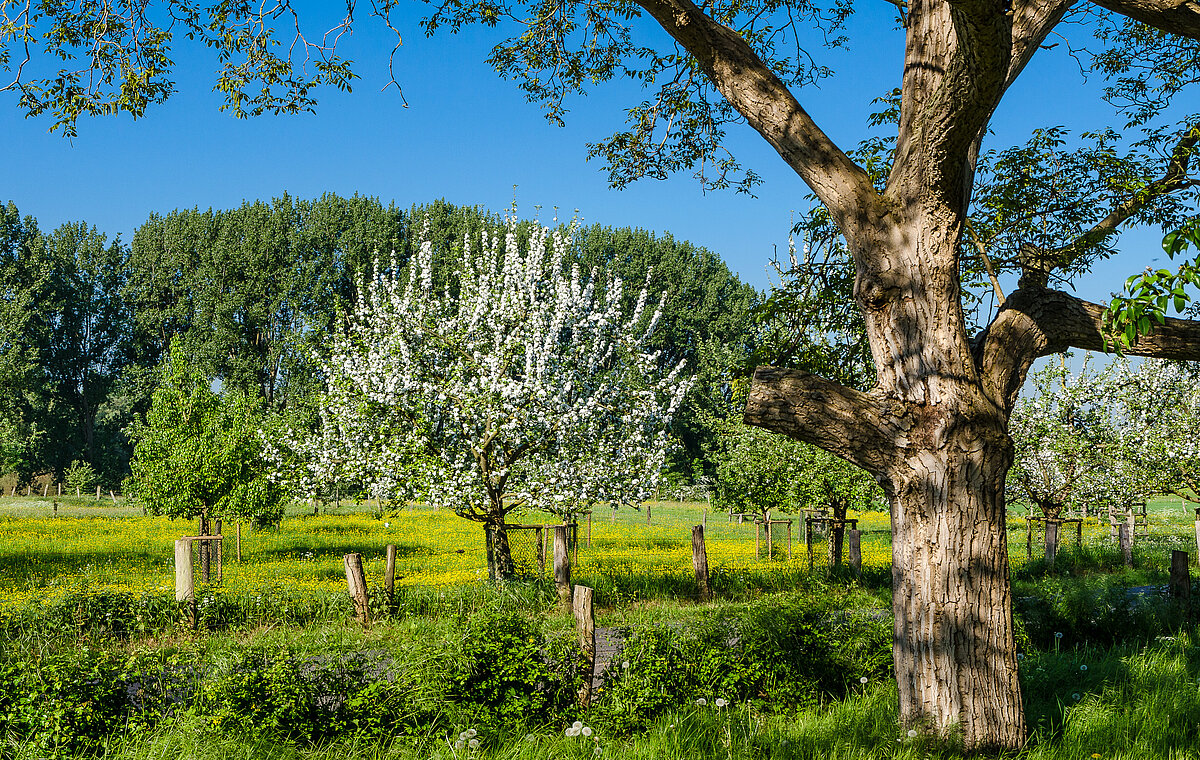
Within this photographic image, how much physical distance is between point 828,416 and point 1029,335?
5.37 feet

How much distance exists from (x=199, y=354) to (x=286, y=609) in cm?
3804

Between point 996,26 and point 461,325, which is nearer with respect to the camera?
point 996,26

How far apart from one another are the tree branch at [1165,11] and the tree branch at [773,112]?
1.78m

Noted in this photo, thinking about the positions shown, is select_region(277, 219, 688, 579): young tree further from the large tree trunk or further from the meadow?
the large tree trunk

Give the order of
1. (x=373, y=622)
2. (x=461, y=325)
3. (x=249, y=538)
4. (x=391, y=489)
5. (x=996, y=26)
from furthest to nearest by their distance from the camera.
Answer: (x=249, y=538)
(x=461, y=325)
(x=391, y=489)
(x=373, y=622)
(x=996, y=26)

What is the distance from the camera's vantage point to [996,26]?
4188 mm

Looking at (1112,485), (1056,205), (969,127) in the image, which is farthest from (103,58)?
(1112,485)

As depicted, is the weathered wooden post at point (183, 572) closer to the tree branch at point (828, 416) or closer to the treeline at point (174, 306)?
the tree branch at point (828, 416)

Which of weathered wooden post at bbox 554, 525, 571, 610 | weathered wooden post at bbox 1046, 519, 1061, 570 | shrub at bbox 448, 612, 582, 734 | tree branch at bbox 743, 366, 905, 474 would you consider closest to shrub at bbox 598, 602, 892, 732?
shrub at bbox 448, 612, 582, 734

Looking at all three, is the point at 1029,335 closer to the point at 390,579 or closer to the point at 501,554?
the point at 390,579

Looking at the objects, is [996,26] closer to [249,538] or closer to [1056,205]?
[1056,205]

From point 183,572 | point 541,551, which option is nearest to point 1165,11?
point 541,551

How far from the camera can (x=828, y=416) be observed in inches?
199

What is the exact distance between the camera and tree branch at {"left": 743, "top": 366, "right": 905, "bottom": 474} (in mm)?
5043
